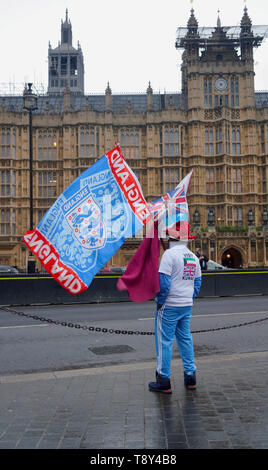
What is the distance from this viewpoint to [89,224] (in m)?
5.49

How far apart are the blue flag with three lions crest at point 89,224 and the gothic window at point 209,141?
1645 inches

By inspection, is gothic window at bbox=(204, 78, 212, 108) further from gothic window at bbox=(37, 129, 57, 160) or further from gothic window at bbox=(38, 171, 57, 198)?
gothic window at bbox=(38, 171, 57, 198)

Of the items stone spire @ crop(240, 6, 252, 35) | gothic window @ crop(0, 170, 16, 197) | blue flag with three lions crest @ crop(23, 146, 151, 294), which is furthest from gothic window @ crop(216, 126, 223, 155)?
blue flag with three lions crest @ crop(23, 146, 151, 294)

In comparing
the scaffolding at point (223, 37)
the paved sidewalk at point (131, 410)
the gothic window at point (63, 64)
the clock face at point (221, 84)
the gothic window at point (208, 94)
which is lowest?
the paved sidewalk at point (131, 410)

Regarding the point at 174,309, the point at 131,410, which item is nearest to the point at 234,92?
the point at 174,309

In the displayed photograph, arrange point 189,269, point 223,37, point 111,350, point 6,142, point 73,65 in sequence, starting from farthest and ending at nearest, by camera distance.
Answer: point 73,65 → point 223,37 → point 6,142 → point 111,350 → point 189,269

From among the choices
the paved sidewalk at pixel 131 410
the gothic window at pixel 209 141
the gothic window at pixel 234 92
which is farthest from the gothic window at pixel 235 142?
the paved sidewalk at pixel 131 410

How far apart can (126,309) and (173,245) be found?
30.9 feet

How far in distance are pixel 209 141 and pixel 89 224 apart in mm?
42489

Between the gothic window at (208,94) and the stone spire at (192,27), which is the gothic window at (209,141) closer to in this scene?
the gothic window at (208,94)

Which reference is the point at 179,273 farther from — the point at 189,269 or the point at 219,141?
the point at 219,141

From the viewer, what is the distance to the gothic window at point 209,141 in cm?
4584

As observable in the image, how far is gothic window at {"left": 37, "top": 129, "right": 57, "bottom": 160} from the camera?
150ft
